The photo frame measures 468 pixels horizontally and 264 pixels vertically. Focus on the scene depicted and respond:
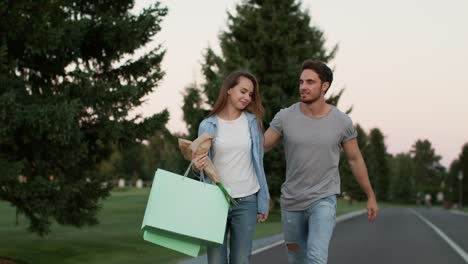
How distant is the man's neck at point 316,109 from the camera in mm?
5703

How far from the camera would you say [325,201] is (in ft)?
18.3

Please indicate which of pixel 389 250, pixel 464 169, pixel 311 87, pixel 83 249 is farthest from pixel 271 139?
pixel 464 169

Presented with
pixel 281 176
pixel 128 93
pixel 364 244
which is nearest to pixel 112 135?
pixel 128 93

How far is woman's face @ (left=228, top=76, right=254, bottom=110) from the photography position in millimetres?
Result: 5270

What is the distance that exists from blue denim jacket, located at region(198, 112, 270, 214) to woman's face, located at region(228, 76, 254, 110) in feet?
0.36

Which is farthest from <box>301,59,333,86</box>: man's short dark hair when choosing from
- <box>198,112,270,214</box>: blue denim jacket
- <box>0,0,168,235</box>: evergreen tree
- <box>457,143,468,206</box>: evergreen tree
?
<box>457,143,468,206</box>: evergreen tree

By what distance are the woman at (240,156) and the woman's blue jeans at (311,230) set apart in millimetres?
461

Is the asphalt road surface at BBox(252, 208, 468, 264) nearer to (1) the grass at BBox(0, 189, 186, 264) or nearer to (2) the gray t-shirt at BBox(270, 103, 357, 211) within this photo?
(1) the grass at BBox(0, 189, 186, 264)

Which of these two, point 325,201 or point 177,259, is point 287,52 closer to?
point 177,259

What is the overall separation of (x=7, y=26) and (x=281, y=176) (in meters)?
19.2

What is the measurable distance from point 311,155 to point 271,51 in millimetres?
25331

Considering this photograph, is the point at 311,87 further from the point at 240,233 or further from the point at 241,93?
the point at 240,233

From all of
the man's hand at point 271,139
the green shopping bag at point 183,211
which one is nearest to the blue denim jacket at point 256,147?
the green shopping bag at point 183,211

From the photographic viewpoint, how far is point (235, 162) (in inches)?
204
